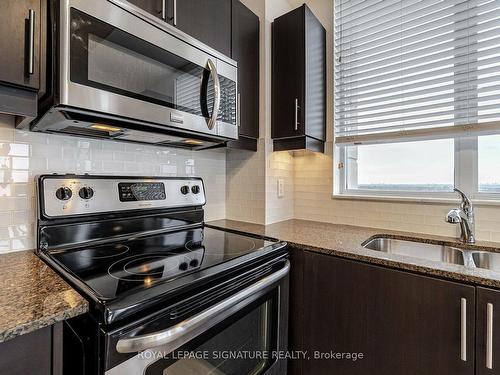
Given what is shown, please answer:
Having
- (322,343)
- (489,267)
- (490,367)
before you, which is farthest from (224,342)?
(489,267)

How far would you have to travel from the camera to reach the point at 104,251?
3.52 ft

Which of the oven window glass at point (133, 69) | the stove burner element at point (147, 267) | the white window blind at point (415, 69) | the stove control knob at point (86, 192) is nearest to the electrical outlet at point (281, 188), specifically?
the white window blind at point (415, 69)

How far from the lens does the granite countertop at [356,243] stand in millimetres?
865

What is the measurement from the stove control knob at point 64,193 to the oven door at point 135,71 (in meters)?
0.42

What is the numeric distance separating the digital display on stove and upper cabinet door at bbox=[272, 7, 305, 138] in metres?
0.74

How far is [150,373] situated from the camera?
2.20 feet

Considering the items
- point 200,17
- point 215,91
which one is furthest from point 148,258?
point 200,17

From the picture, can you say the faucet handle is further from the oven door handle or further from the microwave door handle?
the microwave door handle

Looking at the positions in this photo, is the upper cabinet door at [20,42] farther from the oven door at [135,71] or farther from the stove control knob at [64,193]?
the stove control knob at [64,193]

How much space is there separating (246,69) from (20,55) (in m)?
→ 1.05

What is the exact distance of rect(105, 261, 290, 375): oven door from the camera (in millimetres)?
652

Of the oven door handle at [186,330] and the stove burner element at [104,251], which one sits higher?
the stove burner element at [104,251]

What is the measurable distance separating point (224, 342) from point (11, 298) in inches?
23.6

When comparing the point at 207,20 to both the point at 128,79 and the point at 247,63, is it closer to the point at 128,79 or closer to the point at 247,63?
the point at 247,63
